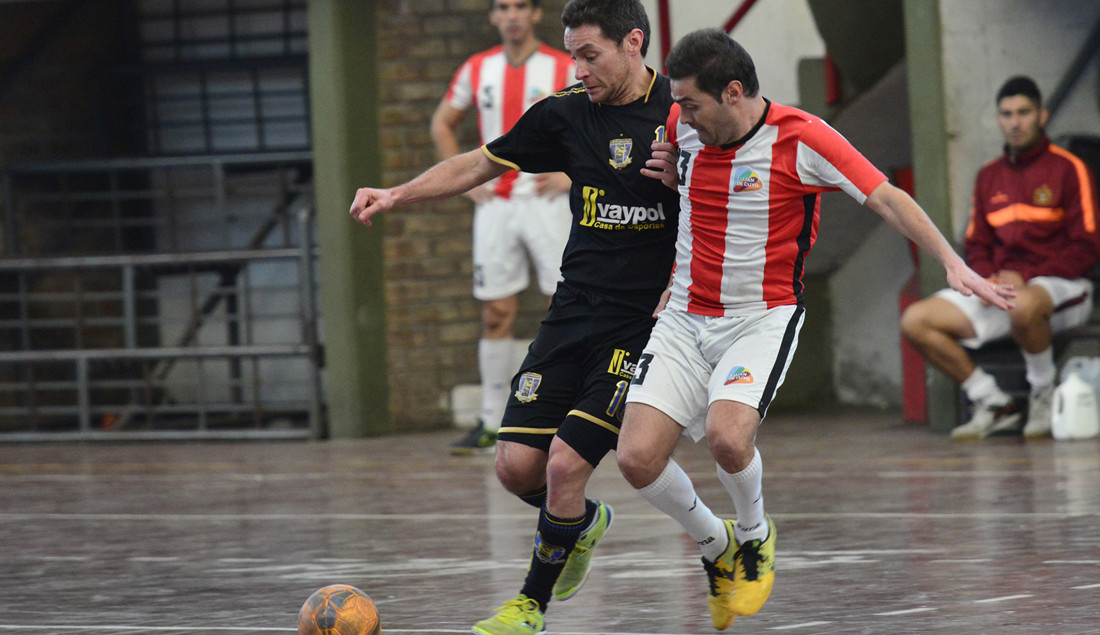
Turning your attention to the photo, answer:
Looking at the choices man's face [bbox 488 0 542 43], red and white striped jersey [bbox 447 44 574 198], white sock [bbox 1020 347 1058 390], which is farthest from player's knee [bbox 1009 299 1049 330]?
man's face [bbox 488 0 542 43]

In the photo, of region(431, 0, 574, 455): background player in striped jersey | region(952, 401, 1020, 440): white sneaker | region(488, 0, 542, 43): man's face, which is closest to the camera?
region(952, 401, 1020, 440): white sneaker

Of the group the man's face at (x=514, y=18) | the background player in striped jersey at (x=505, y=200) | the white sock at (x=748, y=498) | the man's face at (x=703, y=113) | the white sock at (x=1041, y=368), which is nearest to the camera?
the man's face at (x=703, y=113)

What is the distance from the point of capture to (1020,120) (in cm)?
898

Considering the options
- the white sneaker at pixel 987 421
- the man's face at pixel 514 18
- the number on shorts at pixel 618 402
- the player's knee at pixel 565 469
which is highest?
the man's face at pixel 514 18

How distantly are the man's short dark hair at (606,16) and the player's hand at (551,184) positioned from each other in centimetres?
424

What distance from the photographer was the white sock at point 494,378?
9.62 m

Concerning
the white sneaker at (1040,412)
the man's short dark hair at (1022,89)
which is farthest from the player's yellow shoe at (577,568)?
the man's short dark hair at (1022,89)

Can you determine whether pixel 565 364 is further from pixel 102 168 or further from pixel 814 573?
pixel 102 168

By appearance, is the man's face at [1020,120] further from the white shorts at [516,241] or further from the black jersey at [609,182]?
the black jersey at [609,182]

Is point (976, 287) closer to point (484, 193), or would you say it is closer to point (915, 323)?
point (915, 323)

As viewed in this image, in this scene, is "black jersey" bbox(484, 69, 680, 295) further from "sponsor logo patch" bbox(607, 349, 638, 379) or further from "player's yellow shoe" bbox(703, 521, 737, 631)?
"player's yellow shoe" bbox(703, 521, 737, 631)

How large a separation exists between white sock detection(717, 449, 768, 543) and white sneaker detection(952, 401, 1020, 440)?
438cm

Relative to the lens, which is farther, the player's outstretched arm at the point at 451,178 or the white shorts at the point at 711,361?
the player's outstretched arm at the point at 451,178

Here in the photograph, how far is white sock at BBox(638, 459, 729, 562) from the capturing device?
475 cm
